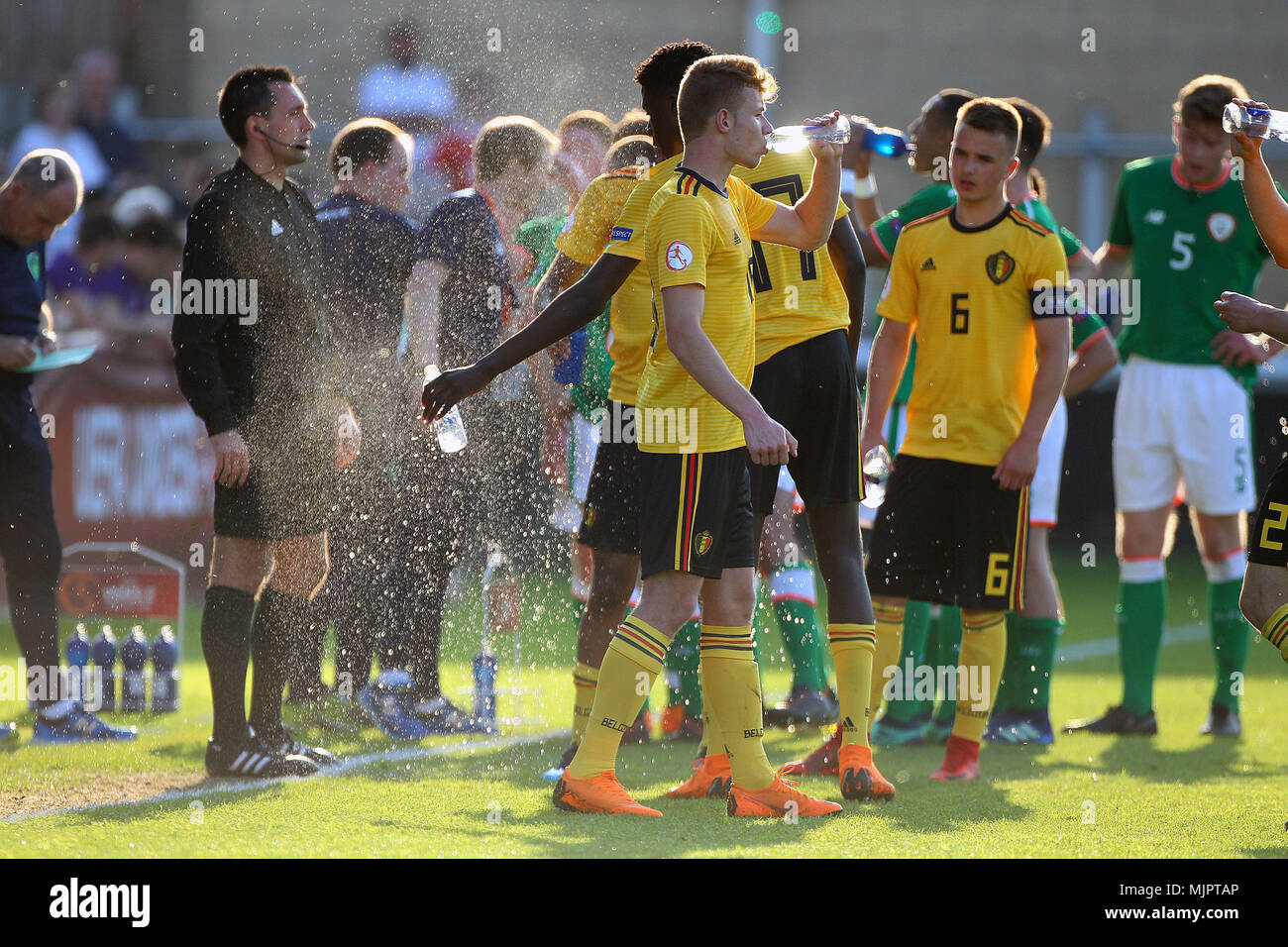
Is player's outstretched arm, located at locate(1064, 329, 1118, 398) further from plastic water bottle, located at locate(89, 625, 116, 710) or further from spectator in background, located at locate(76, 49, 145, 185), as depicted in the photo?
spectator in background, located at locate(76, 49, 145, 185)

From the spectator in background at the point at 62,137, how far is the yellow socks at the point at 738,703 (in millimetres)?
9199

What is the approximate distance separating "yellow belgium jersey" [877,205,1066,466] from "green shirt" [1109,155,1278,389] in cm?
144

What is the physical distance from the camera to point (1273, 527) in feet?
14.4

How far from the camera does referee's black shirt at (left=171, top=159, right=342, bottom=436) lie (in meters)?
4.99

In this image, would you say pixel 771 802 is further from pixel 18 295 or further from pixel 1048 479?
pixel 18 295

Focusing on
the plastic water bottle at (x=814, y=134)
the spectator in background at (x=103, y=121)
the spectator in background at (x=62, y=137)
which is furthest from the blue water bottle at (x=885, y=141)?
the spectator in background at (x=103, y=121)

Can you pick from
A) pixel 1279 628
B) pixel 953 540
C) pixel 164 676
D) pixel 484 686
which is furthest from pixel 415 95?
pixel 1279 628

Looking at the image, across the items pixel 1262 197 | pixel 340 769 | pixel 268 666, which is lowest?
pixel 340 769

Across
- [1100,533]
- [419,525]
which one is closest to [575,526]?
[419,525]

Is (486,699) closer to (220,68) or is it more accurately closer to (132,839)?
(132,839)

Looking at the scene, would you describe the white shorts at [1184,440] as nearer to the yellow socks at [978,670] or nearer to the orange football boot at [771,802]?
the yellow socks at [978,670]

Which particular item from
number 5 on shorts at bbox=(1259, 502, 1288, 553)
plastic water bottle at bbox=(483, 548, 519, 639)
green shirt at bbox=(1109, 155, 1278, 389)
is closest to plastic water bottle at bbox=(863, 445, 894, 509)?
number 5 on shorts at bbox=(1259, 502, 1288, 553)

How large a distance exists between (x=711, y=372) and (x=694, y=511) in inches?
15.5
